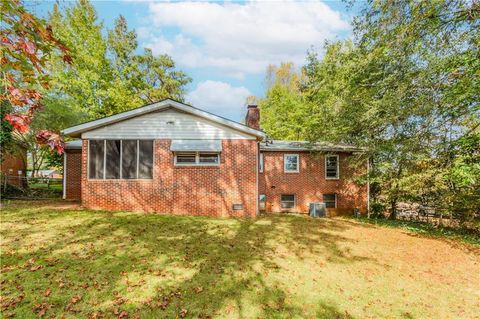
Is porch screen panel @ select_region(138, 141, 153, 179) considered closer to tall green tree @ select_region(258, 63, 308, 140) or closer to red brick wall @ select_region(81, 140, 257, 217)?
red brick wall @ select_region(81, 140, 257, 217)

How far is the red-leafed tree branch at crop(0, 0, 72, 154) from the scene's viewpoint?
204 cm

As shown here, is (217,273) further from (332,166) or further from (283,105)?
(283,105)

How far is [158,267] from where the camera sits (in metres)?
5.84

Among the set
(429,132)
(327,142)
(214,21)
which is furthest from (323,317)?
(214,21)

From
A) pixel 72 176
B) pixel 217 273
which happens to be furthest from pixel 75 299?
pixel 72 176

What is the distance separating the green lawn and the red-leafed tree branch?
133 inches

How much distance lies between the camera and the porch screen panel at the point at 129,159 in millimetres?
11586

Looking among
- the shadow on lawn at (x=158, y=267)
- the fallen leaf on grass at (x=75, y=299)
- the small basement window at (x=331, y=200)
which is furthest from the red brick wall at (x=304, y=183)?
the fallen leaf on grass at (x=75, y=299)

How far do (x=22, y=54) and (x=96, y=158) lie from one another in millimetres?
10476

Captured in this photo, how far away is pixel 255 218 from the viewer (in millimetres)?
11891

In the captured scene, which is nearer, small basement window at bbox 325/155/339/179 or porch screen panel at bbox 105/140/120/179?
porch screen panel at bbox 105/140/120/179

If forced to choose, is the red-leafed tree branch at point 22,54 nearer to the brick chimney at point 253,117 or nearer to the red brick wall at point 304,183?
the brick chimney at point 253,117

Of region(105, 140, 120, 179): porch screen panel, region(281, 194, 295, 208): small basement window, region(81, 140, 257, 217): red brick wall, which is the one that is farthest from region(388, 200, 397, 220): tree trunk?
region(105, 140, 120, 179): porch screen panel

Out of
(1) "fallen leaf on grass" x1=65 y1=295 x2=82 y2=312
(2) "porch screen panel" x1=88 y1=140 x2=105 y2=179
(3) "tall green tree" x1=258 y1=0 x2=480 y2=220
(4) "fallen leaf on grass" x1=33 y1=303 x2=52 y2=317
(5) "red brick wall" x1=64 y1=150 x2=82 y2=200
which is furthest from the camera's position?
(5) "red brick wall" x1=64 y1=150 x2=82 y2=200
